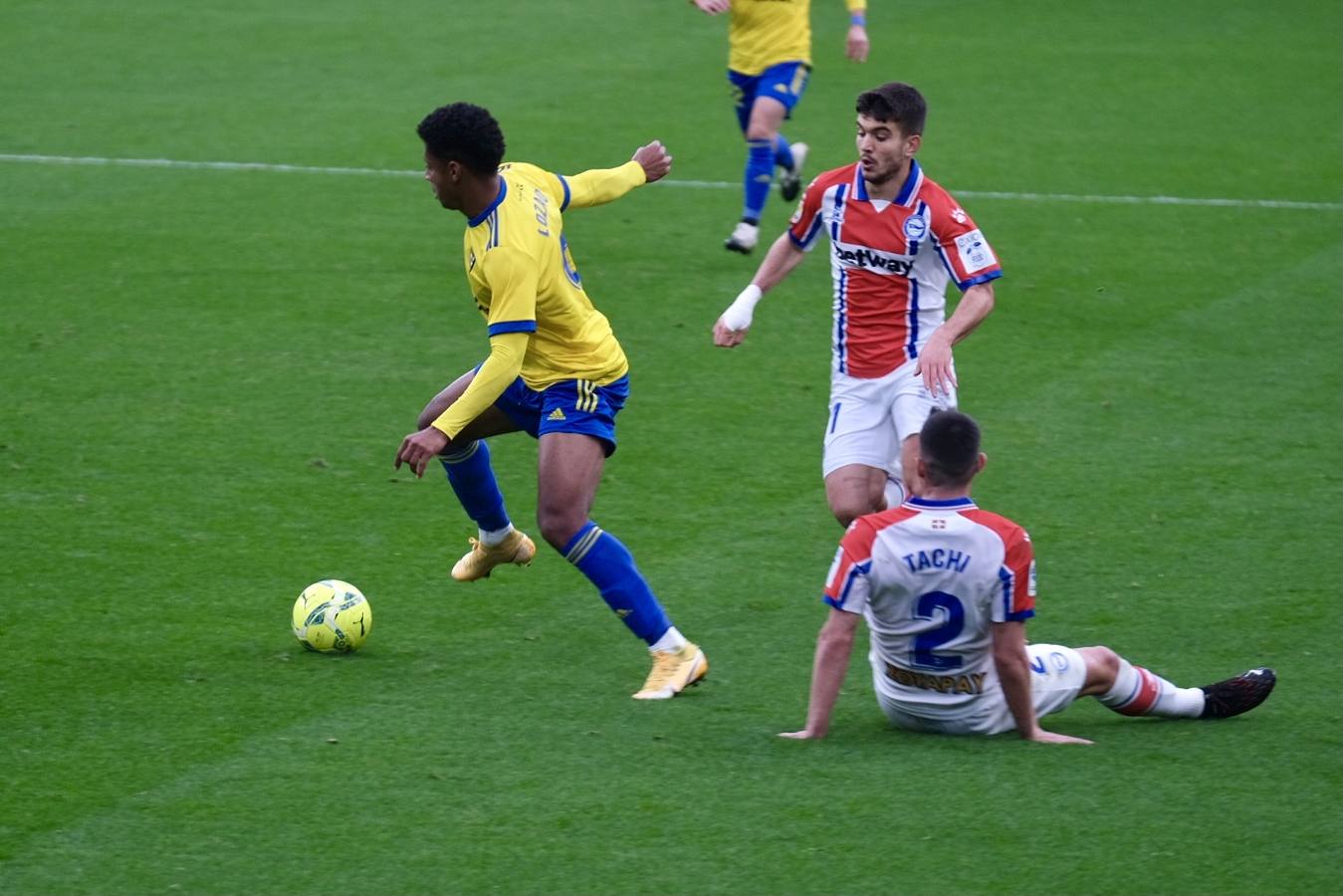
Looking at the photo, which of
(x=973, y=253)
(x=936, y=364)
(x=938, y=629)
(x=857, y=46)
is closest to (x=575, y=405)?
(x=936, y=364)

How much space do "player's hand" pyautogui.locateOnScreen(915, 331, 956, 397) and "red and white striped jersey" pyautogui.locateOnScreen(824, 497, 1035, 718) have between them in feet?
2.87

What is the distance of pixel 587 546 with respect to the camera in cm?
648

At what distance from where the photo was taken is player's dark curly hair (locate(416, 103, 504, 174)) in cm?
618

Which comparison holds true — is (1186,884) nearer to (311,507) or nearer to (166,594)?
(166,594)

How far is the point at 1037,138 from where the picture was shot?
53.4 feet

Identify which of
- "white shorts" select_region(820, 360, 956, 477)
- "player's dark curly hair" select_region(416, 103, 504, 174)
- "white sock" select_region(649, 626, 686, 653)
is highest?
"player's dark curly hair" select_region(416, 103, 504, 174)

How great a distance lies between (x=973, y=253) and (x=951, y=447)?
1423 mm

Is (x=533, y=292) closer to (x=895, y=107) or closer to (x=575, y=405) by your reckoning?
(x=575, y=405)

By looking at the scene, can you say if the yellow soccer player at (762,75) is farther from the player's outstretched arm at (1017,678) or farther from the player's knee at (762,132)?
the player's outstretched arm at (1017,678)

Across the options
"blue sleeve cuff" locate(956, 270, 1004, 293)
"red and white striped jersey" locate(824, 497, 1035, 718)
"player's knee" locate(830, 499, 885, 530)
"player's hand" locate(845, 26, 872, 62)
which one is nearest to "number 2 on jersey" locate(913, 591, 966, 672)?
"red and white striped jersey" locate(824, 497, 1035, 718)

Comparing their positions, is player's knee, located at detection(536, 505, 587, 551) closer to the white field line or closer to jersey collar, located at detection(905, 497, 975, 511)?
jersey collar, located at detection(905, 497, 975, 511)

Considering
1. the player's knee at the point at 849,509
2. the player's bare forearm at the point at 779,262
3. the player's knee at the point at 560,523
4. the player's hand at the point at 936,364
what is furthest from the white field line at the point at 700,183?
the player's knee at the point at 560,523

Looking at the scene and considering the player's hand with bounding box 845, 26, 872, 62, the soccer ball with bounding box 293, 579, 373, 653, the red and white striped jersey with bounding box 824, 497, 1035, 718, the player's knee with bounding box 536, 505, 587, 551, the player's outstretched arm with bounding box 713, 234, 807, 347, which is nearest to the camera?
the red and white striped jersey with bounding box 824, 497, 1035, 718

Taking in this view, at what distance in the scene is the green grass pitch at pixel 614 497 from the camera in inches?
202
